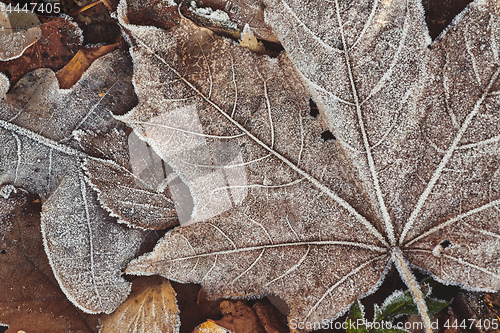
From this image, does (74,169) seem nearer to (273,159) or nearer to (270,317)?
(273,159)

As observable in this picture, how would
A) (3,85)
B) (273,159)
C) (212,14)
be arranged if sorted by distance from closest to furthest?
(273,159)
(212,14)
(3,85)

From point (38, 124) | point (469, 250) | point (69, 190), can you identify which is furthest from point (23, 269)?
point (469, 250)

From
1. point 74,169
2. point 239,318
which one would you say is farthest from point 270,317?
point 74,169

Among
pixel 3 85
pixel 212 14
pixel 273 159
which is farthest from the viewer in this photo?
pixel 3 85

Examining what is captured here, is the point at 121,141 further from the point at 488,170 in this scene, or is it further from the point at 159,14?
the point at 488,170

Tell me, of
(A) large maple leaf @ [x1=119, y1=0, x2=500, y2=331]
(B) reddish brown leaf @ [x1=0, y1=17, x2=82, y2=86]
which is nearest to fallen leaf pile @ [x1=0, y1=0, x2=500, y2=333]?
(A) large maple leaf @ [x1=119, y1=0, x2=500, y2=331]

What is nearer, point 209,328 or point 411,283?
point 411,283

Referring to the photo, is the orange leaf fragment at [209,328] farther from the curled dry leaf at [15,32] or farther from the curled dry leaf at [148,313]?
the curled dry leaf at [15,32]
